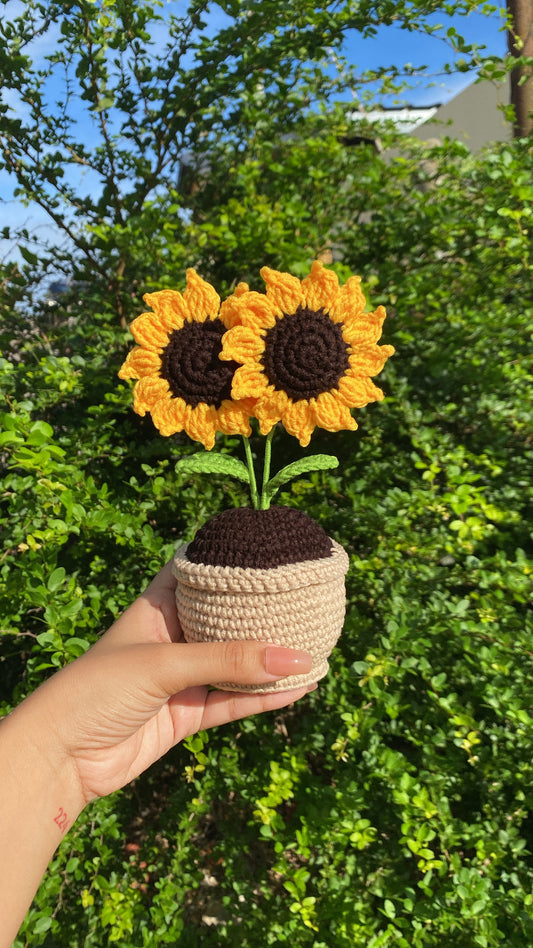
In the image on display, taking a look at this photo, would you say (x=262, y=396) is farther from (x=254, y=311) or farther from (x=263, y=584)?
(x=263, y=584)

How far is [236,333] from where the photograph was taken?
0.84m

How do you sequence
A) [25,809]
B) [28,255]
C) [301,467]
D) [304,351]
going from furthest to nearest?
[28,255] < [301,467] < [304,351] < [25,809]

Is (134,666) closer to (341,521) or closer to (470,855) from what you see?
(341,521)

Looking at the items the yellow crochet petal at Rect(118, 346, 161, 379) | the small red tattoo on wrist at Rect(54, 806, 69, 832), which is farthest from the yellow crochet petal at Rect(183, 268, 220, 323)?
the small red tattoo on wrist at Rect(54, 806, 69, 832)

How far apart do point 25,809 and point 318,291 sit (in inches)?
36.6

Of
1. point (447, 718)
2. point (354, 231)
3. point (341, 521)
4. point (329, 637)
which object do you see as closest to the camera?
point (329, 637)

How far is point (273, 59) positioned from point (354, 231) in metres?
0.63

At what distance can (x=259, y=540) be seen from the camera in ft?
2.75

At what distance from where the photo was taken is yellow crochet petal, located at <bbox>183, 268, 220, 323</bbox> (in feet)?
2.97

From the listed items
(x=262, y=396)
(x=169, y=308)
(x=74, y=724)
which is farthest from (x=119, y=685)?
(x=169, y=308)

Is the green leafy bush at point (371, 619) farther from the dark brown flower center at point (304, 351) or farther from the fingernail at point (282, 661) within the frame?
the dark brown flower center at point (304, 351)

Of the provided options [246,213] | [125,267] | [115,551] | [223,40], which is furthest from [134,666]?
[223,40]

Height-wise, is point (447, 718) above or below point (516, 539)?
below

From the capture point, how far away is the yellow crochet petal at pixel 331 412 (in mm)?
883
